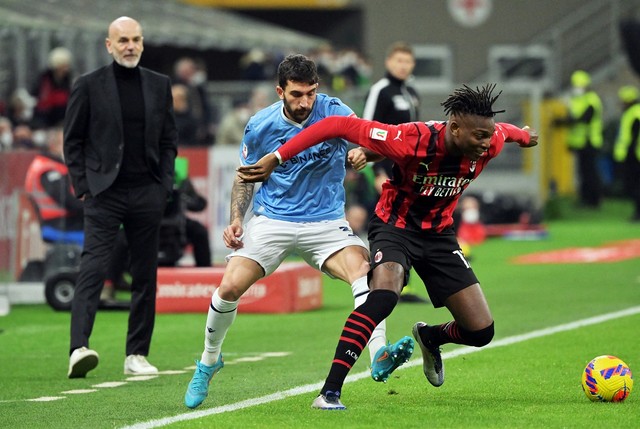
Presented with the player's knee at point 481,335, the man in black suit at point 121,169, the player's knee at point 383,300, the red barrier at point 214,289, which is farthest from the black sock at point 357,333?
the red barrier at point 214,289

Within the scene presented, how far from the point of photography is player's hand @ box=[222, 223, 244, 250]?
8734mm

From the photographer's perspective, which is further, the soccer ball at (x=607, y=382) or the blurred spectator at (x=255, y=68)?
the blurred spectator at (x=255, y=68)

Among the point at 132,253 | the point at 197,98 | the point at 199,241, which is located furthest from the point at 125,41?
the point at 197,98

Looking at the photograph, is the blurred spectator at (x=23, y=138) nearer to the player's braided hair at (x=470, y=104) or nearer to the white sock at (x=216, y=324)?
the white sock at (x=216, y=324)

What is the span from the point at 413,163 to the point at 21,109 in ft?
43.9

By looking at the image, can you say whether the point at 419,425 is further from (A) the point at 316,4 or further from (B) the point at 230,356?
(A) the point at 316,4

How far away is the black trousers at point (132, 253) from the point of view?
10.3m

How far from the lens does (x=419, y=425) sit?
7586mm

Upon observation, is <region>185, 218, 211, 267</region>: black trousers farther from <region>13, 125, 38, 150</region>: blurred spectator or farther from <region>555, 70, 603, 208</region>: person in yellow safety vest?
<region>555, 70, 603, 208</region>: person in yellow safety vest

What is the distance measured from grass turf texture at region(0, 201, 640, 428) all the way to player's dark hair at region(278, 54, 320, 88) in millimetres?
1889

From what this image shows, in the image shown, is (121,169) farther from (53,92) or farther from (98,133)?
(53,92)

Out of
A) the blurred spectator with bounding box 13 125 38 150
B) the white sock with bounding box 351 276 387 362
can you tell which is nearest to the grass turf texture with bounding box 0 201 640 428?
the white sock with bounding box 351 276 387 362

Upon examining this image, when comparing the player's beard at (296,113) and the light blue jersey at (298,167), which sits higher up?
the player's beard at (296,113)

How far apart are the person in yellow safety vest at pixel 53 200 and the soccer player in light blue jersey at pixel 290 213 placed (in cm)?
673
